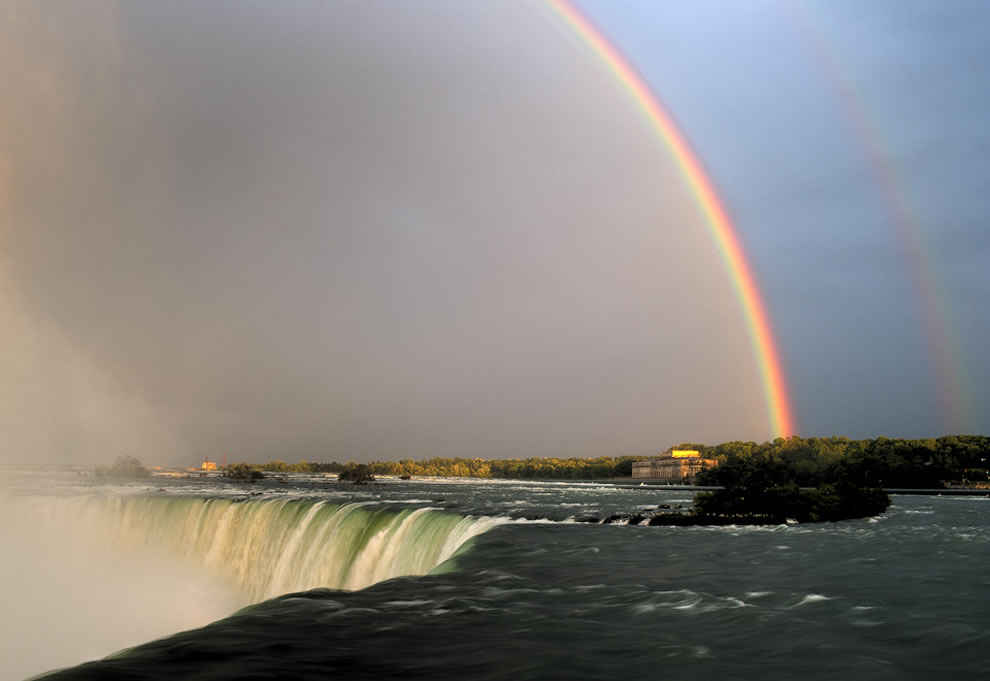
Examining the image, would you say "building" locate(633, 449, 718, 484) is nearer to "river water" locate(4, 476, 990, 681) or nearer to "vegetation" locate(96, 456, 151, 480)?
"vegetation" locate(96, 456, 151, 480)

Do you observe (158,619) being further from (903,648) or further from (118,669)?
(903,648)

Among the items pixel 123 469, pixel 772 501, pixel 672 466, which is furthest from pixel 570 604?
pixel 672 466

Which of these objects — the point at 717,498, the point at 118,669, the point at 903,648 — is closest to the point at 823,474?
the point at 717,498

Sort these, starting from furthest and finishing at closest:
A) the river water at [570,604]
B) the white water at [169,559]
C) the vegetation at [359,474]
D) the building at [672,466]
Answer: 1. the building at [672,466]
2. the vegetation at [359,474]
3. the white water at [169,559]
4. the river water at [570,604]

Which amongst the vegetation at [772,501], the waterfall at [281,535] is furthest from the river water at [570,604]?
the vegetation at [772,501]

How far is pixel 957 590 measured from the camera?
53.3ft

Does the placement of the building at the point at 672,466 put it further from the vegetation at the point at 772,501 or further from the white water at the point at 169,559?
the white water at the point at 169,559

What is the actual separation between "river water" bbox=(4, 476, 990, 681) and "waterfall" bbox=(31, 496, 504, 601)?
12 cm

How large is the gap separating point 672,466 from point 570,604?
508 ft

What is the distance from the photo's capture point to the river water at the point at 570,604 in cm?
978

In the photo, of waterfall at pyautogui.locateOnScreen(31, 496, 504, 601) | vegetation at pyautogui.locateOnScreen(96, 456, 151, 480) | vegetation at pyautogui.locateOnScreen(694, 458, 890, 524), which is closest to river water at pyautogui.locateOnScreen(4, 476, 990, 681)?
waterfall at pyautogui.locateOnScreen(31, 496, 504, 601)

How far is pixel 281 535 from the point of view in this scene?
1262 inches

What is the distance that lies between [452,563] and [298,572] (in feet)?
35.1

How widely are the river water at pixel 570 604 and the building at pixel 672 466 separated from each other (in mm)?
117869
